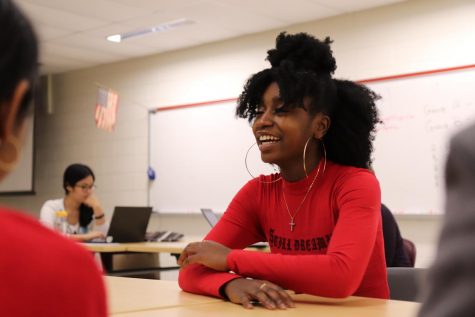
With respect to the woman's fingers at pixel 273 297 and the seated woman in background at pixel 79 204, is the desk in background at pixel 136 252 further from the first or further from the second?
the woman's fingers at pixel 273 297

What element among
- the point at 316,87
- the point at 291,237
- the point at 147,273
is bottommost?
the point at 147,273

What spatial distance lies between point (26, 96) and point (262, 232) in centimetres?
150

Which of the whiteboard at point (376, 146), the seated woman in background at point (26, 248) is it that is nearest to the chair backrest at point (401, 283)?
the seated woman in background at point (26, 248)

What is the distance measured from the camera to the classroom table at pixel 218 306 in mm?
1493

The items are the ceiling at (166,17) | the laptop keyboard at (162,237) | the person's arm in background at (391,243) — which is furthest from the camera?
the ceiling at (166,17)

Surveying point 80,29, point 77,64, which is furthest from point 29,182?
point 80,29

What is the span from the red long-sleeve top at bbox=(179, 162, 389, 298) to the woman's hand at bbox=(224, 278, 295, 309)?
5 centimetres

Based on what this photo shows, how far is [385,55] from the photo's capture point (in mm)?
5184

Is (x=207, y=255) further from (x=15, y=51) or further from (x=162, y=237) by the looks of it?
(x=162, y=237)

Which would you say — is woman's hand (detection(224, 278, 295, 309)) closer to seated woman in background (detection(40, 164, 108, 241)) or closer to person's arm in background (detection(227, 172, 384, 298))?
person's arm in background (detection(227, 172, 384, 298))

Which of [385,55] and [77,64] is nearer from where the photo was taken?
[385,55]

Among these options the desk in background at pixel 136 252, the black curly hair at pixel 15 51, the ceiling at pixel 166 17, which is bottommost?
the desk in background at pixel 136 252

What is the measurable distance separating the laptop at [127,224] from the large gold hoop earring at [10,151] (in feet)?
12.7

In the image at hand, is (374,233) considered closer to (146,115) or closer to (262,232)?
(262,232)
